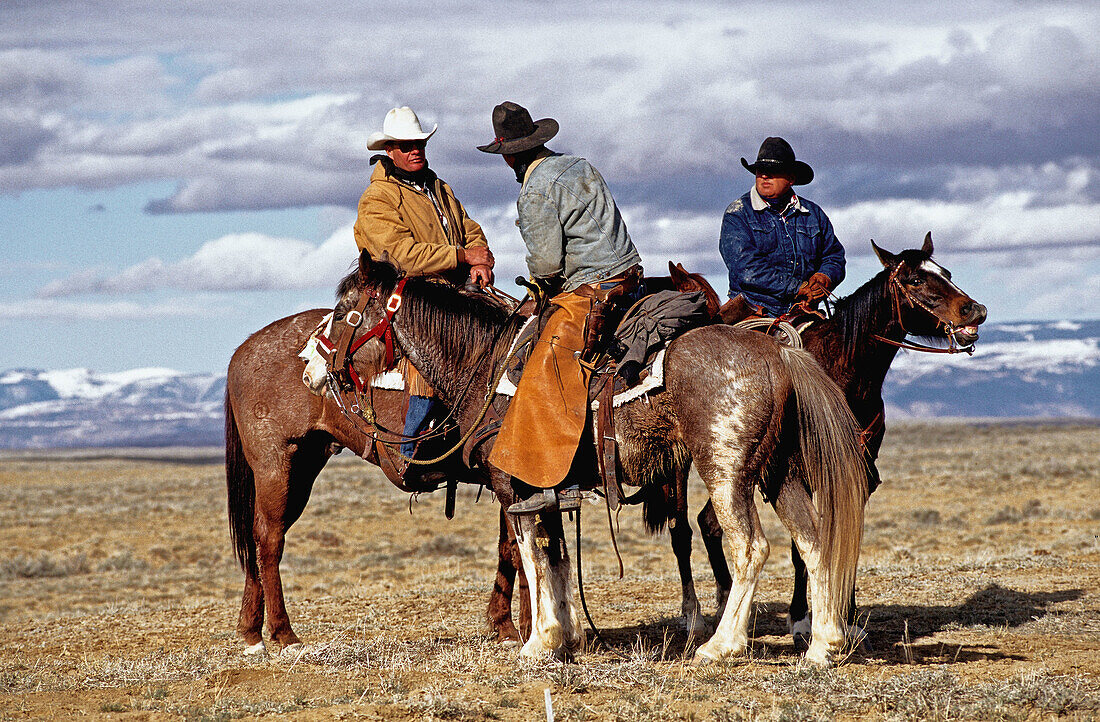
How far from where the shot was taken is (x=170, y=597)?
1523 cm

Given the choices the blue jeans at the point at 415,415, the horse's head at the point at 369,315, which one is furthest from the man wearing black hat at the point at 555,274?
the horse's head at the point at 369,315

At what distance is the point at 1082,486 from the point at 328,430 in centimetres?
2093

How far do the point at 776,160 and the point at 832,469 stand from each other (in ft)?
8.51

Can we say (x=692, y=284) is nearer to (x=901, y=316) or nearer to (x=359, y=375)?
(x=901, y=316)

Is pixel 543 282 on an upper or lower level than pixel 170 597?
upper

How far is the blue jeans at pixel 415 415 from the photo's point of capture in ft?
26.1

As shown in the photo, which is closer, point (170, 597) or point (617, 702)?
point (617, 702)

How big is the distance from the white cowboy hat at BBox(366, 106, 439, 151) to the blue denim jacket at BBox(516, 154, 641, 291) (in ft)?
4.90

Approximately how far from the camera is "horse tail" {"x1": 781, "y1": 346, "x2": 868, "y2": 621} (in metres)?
7.03

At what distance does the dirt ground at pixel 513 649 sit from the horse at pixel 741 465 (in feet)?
1.26

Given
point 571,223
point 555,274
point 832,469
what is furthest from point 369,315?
point 832,469

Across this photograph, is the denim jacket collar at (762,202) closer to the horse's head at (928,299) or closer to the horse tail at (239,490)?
the horse's head at (928,299)

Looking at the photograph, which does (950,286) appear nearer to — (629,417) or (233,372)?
(629,417)

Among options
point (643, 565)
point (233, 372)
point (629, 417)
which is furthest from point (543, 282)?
point (643, 565)
